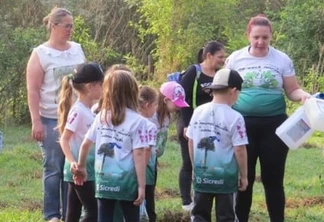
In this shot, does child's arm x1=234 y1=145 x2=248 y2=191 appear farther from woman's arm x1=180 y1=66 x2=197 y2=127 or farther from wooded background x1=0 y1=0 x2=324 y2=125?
wooded background x1=0 y1=0 x2=324 y2=125

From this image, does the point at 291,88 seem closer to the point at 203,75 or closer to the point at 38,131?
the point at 203,75

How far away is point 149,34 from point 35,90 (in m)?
15.9

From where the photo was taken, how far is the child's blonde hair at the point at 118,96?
5141mm

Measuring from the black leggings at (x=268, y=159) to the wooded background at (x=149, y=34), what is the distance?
12526 mm

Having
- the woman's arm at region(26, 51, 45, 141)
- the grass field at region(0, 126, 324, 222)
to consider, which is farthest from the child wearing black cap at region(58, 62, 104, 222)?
the grass field at region(0, 126, 324, 222)

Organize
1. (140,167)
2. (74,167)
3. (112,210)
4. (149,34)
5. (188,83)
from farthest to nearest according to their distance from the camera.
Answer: (149,34) < (188,83) < (74,167) < (112,210) < (140,167)

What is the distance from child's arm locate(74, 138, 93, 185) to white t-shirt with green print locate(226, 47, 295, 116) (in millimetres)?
1472

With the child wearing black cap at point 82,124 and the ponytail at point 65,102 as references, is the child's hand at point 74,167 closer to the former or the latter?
the child wearing black cap at point 82,124

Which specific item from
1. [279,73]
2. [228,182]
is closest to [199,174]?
[228,182]

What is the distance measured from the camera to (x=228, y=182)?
5566 mm

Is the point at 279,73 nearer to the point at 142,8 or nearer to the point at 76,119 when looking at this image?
the point at 76,119

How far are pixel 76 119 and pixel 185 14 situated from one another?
583 inches

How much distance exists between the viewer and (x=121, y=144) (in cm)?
513

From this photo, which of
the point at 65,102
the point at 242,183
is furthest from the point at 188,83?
the point at 242,183
